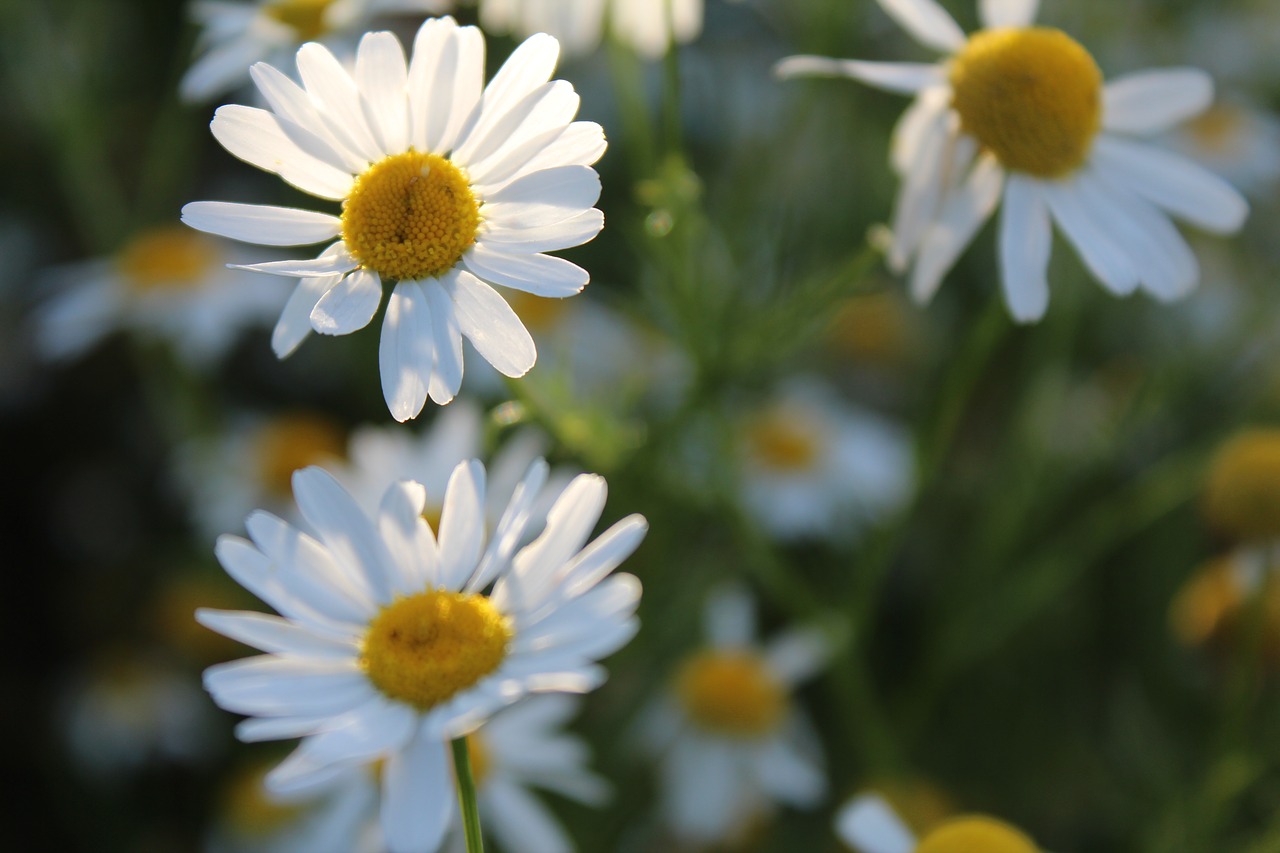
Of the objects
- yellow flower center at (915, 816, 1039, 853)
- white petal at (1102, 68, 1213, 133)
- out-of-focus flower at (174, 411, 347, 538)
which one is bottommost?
yellow flower center at (915, 816, 1039, 853)

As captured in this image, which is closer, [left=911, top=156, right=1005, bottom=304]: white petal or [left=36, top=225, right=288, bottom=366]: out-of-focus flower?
[left=911, top=156, right=1005, bottom=304]: white petal

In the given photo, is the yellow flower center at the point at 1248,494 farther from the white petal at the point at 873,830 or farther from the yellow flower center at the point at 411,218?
the yellow flower center at the point at 411,218

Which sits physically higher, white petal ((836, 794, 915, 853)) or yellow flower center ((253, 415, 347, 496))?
yellow flower center ((253, 415, 347, 496))

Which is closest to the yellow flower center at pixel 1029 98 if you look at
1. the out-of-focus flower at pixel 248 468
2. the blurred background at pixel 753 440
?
the blurred background at pixel 753 440

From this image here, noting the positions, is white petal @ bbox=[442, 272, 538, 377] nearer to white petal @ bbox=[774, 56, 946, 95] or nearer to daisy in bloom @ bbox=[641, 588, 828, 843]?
white petal @ bbox=[774, 56, 946, 95]

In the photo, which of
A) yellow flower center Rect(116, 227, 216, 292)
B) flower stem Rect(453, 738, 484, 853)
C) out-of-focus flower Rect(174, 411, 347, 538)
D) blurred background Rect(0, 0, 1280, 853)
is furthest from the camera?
yellow flower center Rect(116, 227, 216, 292)

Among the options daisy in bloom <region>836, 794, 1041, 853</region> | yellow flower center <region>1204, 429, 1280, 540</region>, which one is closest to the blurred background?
yellow flower center <region>1204, 429, 1280, 540</region>

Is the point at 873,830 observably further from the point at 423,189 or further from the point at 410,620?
the point at 423,189
